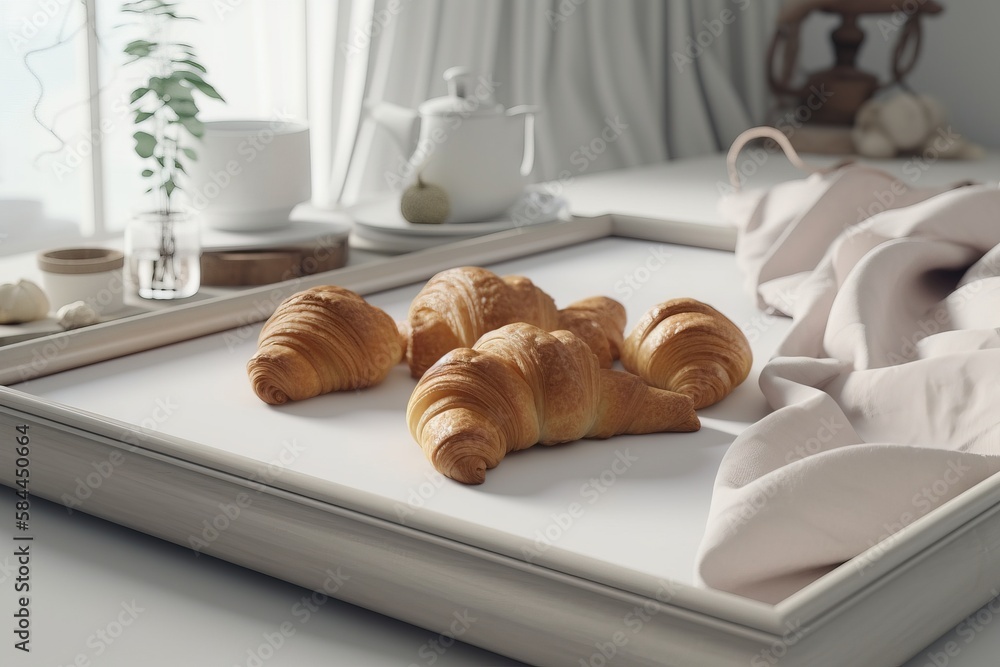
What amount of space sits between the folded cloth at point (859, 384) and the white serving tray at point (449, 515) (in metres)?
0.03

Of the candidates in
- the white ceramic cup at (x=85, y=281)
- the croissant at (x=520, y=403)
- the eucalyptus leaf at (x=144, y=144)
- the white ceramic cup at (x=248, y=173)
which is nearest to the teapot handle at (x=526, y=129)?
the white ceramic cup at (x=248, y=173)

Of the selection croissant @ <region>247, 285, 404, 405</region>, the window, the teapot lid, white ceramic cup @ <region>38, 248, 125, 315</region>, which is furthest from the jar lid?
the window

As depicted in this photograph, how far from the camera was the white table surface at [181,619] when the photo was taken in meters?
0.55

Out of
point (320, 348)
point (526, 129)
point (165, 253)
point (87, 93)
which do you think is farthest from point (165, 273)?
point (87, 93)

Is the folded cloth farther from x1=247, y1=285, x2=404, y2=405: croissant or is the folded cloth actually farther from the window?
the window

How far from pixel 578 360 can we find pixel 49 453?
1.07ft

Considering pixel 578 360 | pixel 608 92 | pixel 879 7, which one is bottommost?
pixel 578 360

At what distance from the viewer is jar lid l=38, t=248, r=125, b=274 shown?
0.99 meters

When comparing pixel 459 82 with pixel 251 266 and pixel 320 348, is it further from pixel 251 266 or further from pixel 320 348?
pixel 320 348

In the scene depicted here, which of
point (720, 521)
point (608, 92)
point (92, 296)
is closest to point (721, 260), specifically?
point (92, 296)

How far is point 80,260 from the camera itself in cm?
101

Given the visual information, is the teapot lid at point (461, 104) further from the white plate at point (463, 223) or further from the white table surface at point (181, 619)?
the white table surface at point (181, 619)

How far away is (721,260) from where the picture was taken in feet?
4.31

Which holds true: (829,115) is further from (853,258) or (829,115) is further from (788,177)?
(853,258)
